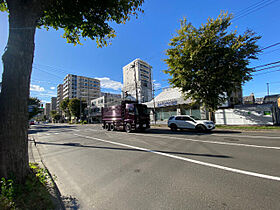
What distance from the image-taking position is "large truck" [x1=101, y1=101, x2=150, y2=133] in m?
12.4

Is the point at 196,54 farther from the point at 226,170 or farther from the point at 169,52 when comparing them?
the point at 226,170

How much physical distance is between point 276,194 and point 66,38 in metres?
8.74

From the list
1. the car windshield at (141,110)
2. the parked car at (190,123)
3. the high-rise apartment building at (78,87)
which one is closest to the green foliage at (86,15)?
the car windshield at (141,110)

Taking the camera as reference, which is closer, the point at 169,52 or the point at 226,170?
the point at 226,170

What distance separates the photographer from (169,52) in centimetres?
1432

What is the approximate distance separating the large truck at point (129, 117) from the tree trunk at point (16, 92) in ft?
32.5

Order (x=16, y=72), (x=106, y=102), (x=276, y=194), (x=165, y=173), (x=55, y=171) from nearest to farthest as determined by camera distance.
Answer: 1. (x=276, y=194)
2. (x=16, y=72)
3. (x=165, y=173)
4. (x=55, y=171)
5. (x=106, y=102)

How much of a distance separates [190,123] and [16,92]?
12429 millimetres

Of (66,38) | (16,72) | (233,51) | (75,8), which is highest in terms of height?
(233,51)

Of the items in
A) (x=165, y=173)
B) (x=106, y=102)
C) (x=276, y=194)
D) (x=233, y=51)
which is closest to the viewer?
(x=276, y=194)

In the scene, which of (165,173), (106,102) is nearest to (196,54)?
(165,173)

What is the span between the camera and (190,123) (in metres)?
12.1

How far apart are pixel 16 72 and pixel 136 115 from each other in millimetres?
10229

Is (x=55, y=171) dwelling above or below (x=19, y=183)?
below
